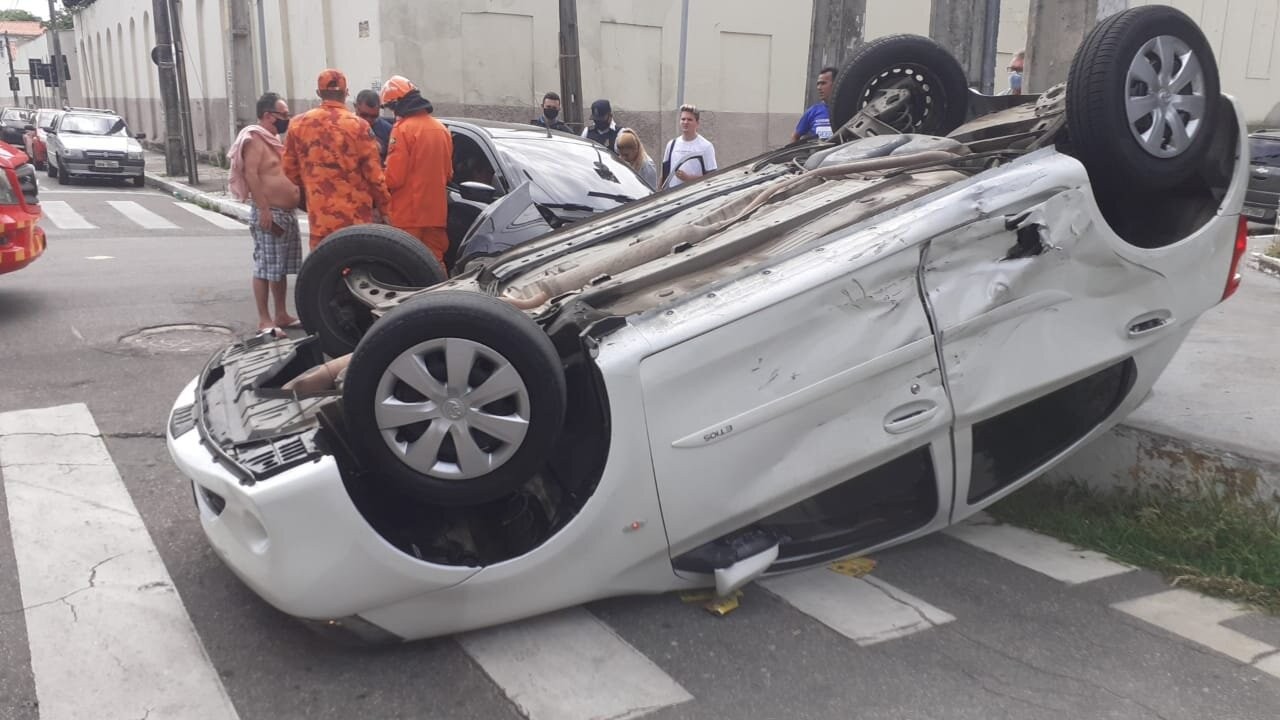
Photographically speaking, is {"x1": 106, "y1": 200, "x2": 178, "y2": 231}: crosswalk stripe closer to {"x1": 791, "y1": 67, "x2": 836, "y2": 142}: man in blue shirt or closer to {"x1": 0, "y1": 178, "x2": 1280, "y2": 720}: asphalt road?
{"x1": 791, "y1": 67, "x2": 836, "y2": 142}: man in blue shirt

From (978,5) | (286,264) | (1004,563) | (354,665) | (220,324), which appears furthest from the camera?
(978,5)

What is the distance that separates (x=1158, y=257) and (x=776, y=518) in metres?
1.67

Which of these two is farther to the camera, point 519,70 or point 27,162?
point 519,70

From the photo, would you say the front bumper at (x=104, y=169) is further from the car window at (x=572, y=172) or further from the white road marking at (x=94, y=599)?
the white road marking at (x=94, y=599)

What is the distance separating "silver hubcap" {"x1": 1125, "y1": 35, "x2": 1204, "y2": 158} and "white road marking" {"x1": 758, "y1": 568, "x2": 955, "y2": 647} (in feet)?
6.02

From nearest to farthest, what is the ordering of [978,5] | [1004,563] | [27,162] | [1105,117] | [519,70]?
1. [1105,117]
2. [1004,563]
3. [27,162]
4. [978,5]
5. [519,70]

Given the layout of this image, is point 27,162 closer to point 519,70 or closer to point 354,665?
point 354,665

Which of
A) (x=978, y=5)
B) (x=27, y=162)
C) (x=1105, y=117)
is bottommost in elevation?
(x=27, y=162)

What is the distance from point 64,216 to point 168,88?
740 centimetres

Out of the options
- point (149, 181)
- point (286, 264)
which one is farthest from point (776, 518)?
point (149, 181)

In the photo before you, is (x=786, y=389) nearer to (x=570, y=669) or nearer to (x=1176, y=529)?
(x=570, y=669)

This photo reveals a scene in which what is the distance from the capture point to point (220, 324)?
7.97 m

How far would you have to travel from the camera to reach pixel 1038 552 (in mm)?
4188

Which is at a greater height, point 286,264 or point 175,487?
point 286,264
